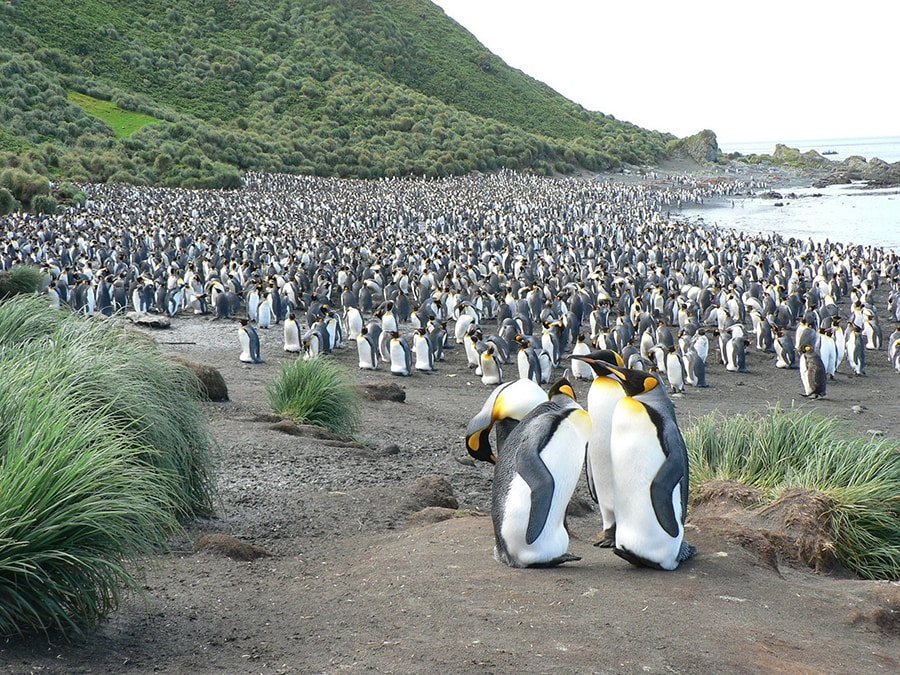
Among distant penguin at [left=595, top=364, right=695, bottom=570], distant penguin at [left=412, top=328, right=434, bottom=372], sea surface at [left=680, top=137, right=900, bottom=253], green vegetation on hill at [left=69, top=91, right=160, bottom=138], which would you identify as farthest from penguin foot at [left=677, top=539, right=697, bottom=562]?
green vegetation on hill at [left=69, top=91, right=160, bottom=138]

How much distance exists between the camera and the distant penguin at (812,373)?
512 inches

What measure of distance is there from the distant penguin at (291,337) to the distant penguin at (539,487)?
10.9m

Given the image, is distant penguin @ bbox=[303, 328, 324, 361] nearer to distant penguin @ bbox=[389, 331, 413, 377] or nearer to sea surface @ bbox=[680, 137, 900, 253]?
distant penguin @ bbox=[389, 331, 413, 377]

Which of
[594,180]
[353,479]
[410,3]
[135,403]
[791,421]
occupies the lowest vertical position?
[353,479]

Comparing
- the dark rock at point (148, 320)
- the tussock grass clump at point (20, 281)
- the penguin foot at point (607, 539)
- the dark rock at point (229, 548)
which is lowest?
the dark rock at point (229, 548)

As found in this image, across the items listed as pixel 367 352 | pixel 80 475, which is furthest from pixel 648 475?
pixel 367 352

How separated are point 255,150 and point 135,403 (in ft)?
179

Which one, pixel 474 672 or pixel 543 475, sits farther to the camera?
pixel 543 475

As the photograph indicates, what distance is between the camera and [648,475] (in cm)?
407

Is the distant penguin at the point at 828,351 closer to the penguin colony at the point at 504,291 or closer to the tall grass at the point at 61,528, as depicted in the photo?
the penguin colony at the point at 504,291

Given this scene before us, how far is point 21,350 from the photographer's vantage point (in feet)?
17.5

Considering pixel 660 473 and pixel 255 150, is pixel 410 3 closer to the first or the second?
pixel 255 150

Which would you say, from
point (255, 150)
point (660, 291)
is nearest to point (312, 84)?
point (255, 150)

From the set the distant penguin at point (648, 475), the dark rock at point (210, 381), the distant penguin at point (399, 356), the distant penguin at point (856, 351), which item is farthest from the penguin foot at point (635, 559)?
the distant penguin at point (856, 351)
